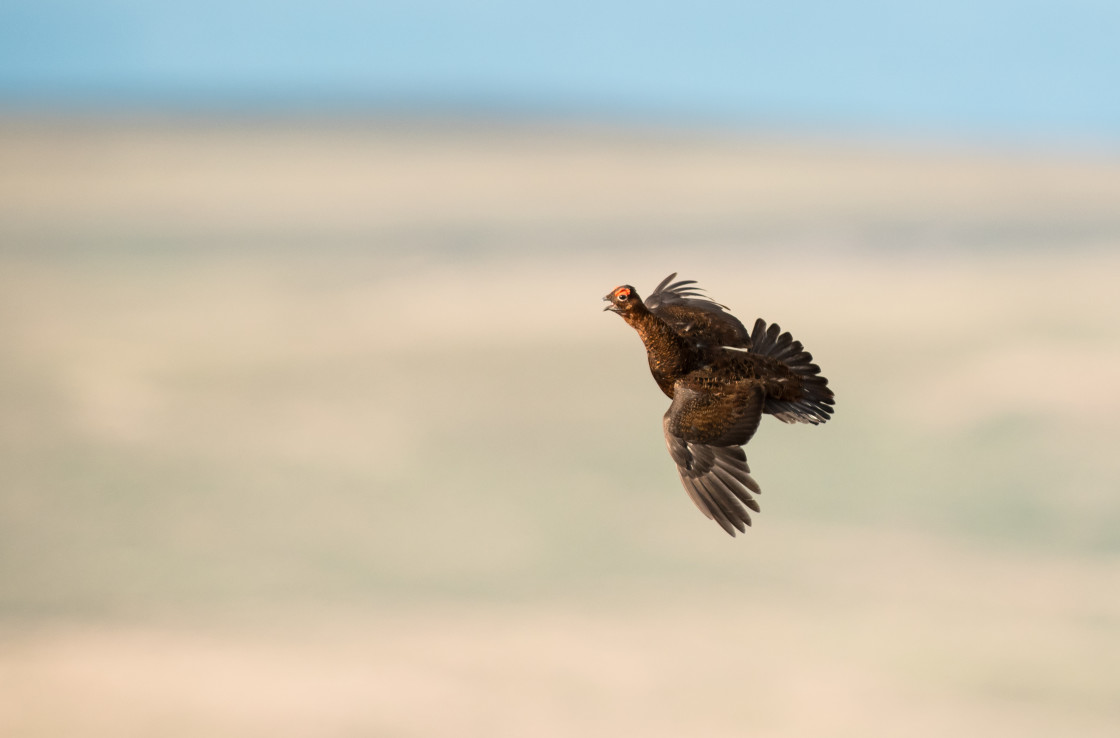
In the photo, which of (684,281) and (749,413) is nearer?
(749,413)

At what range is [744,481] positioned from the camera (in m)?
12.2

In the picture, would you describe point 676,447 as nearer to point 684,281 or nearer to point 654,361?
point 654,361

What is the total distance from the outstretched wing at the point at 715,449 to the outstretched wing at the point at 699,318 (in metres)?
0.86

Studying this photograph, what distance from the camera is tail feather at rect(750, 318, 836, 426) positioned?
1277 cm

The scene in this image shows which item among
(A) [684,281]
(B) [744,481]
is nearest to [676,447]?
(B) [744,481]

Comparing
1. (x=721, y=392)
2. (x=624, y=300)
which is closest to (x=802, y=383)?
(x=721, y=392)

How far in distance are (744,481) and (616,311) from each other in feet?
5.76

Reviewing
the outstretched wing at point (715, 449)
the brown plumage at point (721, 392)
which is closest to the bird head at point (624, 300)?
the brown plumage at point (721, 392)

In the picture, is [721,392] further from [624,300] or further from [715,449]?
[624,300]

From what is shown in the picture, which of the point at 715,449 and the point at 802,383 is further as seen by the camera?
the point at 802,383

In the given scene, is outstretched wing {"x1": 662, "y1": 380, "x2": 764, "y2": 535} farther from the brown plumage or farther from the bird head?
the bird head

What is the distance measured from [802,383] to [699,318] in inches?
46.4

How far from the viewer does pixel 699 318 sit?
44.1ft

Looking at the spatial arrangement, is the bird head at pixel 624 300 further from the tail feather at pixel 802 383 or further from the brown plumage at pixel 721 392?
the tail feather at pixel 802 383
